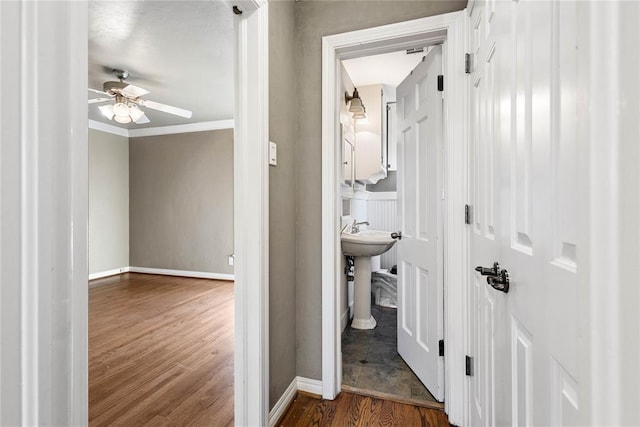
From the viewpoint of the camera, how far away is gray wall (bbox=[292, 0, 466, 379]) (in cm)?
178

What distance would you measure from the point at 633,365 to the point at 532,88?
0.64 m

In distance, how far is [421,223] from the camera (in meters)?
1.92

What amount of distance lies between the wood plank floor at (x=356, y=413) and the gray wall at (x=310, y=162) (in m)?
0.16

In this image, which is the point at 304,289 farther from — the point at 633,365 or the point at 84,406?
the point at 633,365

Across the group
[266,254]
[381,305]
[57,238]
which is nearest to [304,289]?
[266,254]

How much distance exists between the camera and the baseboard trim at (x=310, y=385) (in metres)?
1.77

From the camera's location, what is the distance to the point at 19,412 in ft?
1.76

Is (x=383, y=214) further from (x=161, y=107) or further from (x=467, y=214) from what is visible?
(x=161, y=107)

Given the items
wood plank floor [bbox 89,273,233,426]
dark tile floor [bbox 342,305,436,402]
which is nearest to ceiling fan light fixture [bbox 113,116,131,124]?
wood plank floor [bbox 89,273,233,426]

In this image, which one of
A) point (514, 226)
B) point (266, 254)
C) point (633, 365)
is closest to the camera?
point (633, 365)

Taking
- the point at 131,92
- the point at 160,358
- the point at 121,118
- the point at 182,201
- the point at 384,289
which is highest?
the point at 131,92

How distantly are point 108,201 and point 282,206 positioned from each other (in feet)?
15.2

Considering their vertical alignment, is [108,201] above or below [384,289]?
above

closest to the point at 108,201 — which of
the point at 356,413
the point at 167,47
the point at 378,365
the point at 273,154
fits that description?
the point at 167,47
